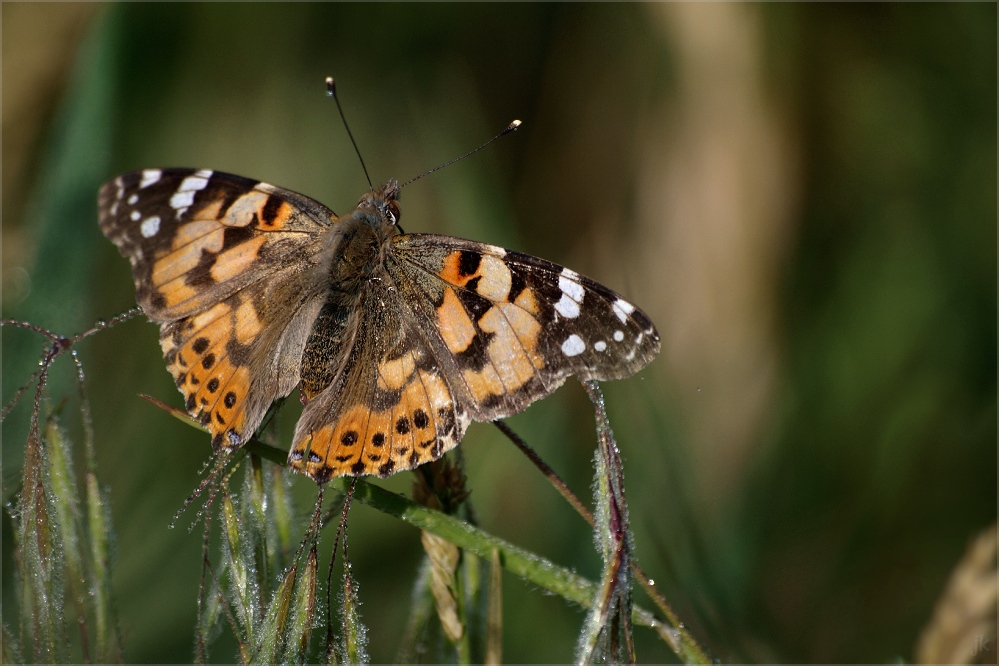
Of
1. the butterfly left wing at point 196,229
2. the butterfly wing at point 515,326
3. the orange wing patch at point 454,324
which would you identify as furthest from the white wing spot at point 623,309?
the butterfly left wing at point 196,229

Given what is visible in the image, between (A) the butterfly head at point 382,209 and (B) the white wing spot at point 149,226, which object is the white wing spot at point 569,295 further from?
(B) the white wing spot at point 149,226

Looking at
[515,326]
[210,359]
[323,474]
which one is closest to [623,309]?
[515,326]

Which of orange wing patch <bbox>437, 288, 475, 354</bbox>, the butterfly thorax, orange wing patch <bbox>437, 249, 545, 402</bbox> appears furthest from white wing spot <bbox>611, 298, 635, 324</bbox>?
the butterfly thorax

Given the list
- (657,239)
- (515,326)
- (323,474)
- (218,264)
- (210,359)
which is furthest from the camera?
(657,239)

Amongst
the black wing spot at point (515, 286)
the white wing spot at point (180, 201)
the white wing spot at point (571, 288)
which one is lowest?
the white wing spot at point (571, 288)

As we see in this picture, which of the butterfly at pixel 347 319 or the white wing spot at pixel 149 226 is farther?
the white wing spot at pixel 149 226

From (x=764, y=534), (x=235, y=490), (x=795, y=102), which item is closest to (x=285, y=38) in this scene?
(x=795, y=102)

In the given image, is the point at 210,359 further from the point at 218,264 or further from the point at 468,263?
the point at 468,263
